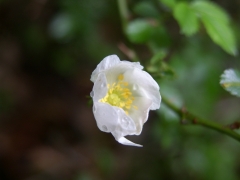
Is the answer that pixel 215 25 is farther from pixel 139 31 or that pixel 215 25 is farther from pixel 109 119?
pixel 109 119

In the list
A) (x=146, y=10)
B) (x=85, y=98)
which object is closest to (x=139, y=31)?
(x=146, y=10)

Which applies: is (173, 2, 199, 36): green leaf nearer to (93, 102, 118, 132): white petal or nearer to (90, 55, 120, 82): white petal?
(90, 55, 120, 82): white petal

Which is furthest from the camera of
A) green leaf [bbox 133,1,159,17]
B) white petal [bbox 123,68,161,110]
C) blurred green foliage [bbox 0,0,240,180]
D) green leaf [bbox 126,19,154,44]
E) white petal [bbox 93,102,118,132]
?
blurred green foliage [bbox 0,0,240,180]

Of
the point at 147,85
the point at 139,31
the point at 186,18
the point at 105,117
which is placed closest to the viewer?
the point at 105,117

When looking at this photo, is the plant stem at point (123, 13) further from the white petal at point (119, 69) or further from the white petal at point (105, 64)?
the white petal at point (105, 64)

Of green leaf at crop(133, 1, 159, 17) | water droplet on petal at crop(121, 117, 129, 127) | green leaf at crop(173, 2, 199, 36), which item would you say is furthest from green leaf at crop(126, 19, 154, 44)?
water droplet on petal at crop(121, 117, 129, 127)

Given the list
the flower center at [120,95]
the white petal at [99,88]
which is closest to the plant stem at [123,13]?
the flower center at [120,95]
